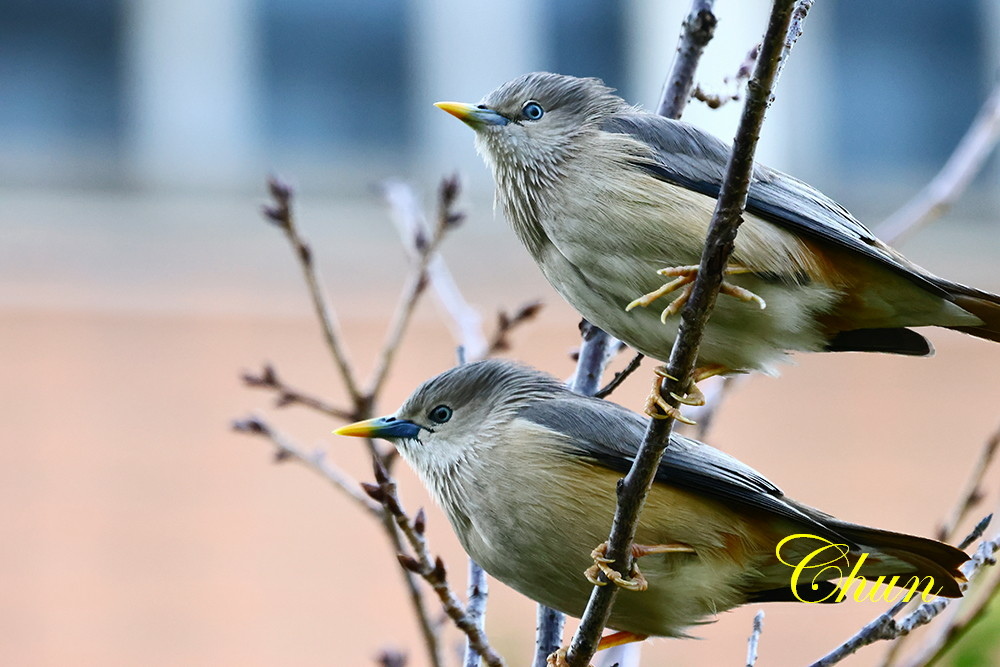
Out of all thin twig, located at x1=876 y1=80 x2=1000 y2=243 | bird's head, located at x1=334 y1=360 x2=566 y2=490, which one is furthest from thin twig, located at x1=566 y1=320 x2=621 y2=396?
thin twig, located at x1=876 y1=80 x2=1000 y2=243

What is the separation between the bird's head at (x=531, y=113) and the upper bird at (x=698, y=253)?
0.04ft

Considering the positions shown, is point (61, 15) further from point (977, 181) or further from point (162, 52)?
point (977, 181)

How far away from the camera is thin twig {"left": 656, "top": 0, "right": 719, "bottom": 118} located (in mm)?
3475

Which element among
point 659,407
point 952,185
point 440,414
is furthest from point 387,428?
point 952,185

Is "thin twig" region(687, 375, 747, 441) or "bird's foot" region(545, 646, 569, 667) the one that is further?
"thin twig" region(687, 375, 747, 441)

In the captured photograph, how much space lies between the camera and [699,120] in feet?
30.1

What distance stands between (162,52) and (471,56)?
2392mm

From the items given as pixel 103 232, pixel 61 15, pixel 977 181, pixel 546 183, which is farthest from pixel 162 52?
pixel 546 183

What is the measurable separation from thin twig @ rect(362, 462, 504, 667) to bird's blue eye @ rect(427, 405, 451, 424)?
0.59 metres

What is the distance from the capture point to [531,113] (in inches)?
134

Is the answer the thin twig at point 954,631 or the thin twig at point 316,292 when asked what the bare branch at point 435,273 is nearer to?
the thin twig at point 316,292

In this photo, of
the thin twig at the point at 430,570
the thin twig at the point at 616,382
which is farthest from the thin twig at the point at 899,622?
the thin twig at the point at 616,382

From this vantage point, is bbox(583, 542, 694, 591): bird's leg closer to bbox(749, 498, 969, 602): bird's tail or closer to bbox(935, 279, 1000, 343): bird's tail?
bbox(749, 498, 969, 602): bird's tail

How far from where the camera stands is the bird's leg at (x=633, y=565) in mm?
2621
